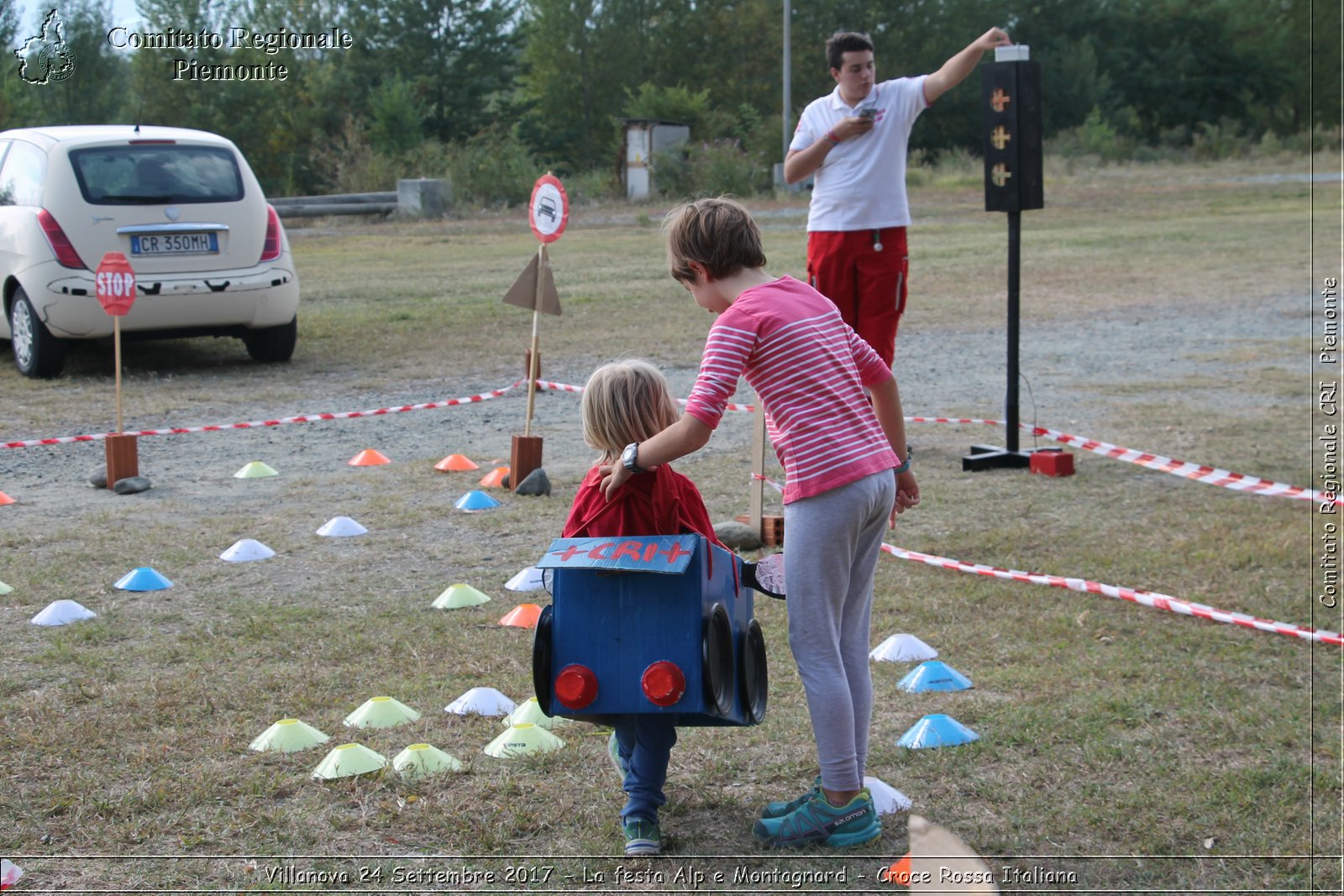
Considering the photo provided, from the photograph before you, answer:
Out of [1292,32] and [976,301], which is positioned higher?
[1292,32]

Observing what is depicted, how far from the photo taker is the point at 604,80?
65.4 metres

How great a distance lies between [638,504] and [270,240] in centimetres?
865

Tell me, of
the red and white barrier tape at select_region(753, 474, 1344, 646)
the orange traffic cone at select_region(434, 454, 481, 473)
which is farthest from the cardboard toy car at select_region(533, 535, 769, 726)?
the orange traffic cone at select_region(434, 454, 481, 473)

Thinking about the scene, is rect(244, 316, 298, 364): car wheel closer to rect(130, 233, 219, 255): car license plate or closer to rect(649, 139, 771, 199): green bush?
rect(130, 233, 219, 255): car license plate

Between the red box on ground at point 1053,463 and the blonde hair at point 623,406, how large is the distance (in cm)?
464

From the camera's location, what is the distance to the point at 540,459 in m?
7.24

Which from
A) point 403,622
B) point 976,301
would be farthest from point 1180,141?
point 403,622

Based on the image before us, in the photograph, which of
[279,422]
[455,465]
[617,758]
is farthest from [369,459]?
[617,758]

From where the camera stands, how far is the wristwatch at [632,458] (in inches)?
117

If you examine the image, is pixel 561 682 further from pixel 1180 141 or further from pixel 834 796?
pixel 1180 141

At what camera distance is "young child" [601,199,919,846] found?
3.08 metres

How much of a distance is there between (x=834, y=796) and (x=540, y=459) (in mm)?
4260

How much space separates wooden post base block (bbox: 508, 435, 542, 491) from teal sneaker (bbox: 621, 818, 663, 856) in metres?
4.03

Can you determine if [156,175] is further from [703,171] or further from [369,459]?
[703,171]
